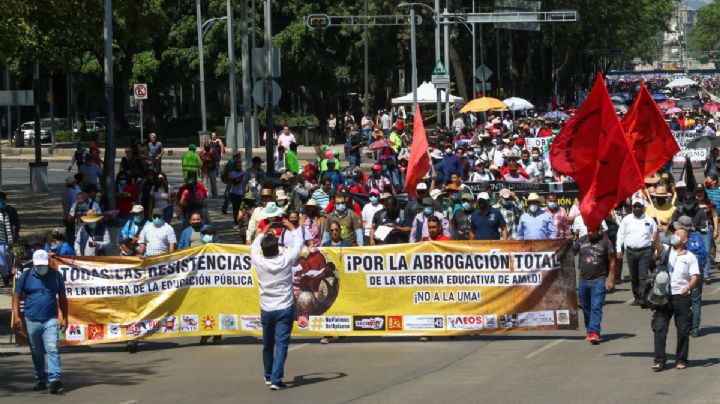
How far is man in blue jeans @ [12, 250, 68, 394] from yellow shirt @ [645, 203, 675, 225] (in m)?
9.69

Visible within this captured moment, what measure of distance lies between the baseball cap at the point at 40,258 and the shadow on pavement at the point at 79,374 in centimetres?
130

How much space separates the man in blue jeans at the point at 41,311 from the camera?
46.6 ft

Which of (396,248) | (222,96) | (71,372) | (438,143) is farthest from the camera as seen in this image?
(222,96)

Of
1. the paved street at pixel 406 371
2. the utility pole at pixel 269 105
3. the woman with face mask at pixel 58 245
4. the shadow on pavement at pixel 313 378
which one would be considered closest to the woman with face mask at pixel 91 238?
the woman with face mask at pixel 58 245

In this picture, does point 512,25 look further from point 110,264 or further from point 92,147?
point 110,264

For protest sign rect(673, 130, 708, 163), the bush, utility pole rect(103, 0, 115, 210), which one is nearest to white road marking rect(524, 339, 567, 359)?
utility pole rect(103, 0, 115, 210)

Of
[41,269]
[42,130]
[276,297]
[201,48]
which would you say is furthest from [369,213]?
[42,130]

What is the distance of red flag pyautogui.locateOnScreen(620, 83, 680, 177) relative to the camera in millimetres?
17984

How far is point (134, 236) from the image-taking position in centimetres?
1912

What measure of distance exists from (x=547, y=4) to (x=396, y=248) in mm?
55822

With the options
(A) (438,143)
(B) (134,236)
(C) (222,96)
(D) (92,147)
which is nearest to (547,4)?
(C) (222,96)

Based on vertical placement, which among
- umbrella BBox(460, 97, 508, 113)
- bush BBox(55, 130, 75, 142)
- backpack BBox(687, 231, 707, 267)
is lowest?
bush BBox(55, 130, 75, 142)

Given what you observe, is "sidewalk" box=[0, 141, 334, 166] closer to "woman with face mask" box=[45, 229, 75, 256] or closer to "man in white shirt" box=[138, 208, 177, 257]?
"man in white shirt" box=[138, 208, 177, 257]

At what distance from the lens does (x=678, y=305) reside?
14.6 m
